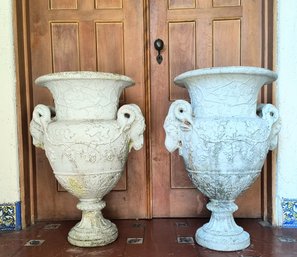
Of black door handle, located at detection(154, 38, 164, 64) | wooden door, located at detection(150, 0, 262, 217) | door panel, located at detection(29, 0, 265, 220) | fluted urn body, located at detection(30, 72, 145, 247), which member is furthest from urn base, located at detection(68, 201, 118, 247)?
black door handle, located at detection(154, 38, 164, 64)

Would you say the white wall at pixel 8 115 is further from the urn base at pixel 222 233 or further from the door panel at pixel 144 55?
the urn base at pixel 222 233

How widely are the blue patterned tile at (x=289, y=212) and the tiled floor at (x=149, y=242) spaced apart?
1.8 inches

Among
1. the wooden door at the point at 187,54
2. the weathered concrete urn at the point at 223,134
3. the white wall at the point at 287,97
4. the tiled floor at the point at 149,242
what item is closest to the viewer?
the weathered concrete urn at the point at 223,134

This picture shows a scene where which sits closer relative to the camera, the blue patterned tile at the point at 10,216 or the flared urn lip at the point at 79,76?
the flared urn lip at the point at 79,76

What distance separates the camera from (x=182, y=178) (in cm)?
212

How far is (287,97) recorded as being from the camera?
1840 millimetres

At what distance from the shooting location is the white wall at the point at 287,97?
1.81 meters

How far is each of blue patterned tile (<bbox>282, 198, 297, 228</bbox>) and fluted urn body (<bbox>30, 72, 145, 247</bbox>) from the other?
948mm

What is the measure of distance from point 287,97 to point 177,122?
71 cm

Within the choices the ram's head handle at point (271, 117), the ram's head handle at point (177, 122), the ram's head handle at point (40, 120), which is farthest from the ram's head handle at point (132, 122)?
the ram's head handle at point (271, 117)

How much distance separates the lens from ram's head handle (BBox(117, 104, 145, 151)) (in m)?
1.64

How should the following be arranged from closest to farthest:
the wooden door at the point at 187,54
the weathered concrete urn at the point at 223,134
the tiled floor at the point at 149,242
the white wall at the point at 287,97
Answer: the weathered concrete urn at the point at 223,134, the tiled floor at the point at 149,242, the white wall at the point at 287,97, the wooden door at the point at 187,54

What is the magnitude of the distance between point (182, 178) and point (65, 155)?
87 cm

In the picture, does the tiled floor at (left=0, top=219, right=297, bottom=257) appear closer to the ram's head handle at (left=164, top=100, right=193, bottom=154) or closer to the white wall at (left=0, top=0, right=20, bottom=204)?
the white wall at (left=0, top=0, right=20, bottom=204)
